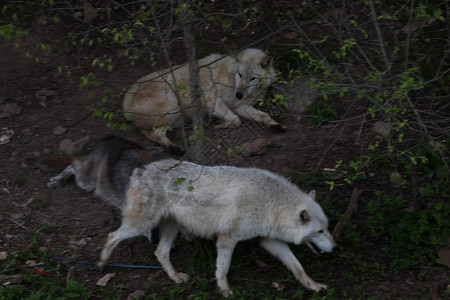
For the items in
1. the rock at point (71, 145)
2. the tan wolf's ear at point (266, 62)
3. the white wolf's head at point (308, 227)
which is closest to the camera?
the white wolf's head at point (308, 227)

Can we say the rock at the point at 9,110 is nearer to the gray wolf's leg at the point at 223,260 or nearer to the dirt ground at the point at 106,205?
the dirt ground at the point at 106,205

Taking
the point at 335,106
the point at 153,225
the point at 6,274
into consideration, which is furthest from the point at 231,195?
the point at 335,106

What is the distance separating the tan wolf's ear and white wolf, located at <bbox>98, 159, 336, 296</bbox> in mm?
3335

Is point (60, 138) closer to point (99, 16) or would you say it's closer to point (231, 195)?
point (99, 16)

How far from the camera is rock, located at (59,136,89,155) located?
777 centimetres

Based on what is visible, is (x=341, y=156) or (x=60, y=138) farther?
(x=60, y=138)

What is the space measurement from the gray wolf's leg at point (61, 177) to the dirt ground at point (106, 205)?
100 mm

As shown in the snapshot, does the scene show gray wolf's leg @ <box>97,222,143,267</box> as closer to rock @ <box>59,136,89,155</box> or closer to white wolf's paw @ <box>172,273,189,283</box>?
white wolf's paw @ <box>172,273,189,283</box>

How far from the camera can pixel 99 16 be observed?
32.6 feet

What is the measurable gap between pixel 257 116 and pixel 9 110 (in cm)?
423

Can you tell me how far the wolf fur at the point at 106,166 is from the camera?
6789 millimetres

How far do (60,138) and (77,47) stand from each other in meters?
2.52

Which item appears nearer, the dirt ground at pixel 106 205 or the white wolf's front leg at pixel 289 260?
the white wolf's front leg at pixel 289 260

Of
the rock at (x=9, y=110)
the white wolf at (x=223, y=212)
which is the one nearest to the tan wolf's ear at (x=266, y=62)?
the white wolf at (x=223, y=212)
